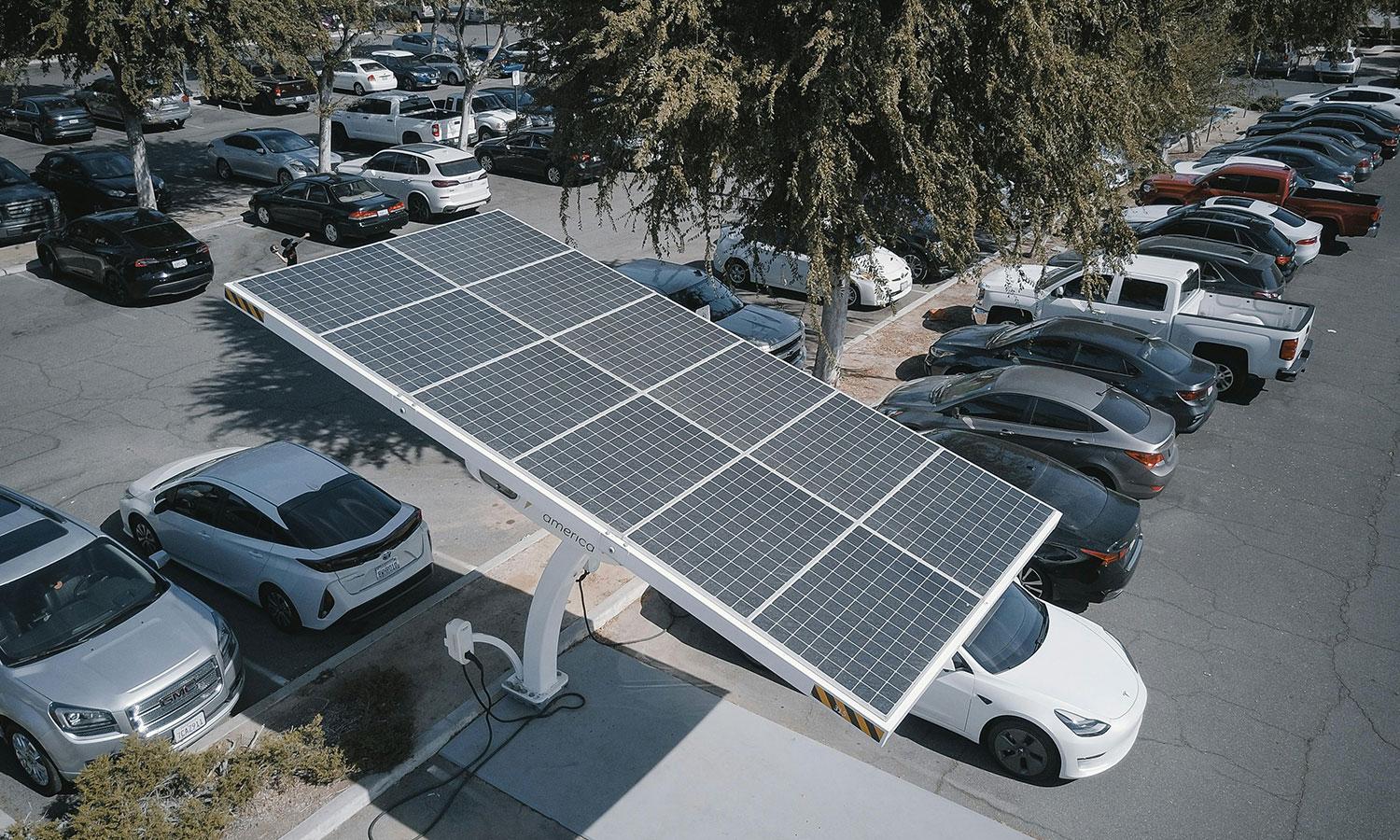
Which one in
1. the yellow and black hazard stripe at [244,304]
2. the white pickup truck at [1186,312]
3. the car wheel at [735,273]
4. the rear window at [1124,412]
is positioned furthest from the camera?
the car wheel at [735,273]

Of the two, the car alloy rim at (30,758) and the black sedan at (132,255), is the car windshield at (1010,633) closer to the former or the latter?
the car alloy rim at (30,758)

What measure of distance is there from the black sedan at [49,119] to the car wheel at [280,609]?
91.9ft

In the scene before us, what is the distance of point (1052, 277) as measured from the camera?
17516mm

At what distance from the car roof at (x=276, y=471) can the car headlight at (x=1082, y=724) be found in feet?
25.0

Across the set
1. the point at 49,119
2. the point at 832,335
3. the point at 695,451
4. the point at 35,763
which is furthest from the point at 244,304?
the point at 49,119

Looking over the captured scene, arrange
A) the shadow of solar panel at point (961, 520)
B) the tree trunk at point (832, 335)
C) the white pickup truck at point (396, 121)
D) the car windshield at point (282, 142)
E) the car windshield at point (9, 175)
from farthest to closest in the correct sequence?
the white pickup truck at point (396, 121)
the car windshield at point (282, 142)
the car windshield at point (9, 175)
the tree trunk at point (832, 335)
the shadow of solar panel at point (961, 520)

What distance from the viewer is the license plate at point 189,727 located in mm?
8258

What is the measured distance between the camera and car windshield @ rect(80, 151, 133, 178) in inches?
928

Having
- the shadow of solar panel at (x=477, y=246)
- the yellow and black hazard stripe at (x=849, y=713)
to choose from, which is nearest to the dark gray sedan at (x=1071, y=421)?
the shadow of solar panel at (x=477, y=246)

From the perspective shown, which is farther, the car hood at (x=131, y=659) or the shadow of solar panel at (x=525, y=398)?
the car hood at (x=131, y=659)

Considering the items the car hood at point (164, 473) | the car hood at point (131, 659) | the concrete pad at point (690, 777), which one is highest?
the car hood at point (131, 659)

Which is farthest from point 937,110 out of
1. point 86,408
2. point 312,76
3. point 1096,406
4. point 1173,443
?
point 312,76

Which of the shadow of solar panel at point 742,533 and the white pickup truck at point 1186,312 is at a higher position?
the shadow of solar panel at point 742,533

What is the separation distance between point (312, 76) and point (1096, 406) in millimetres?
19886
